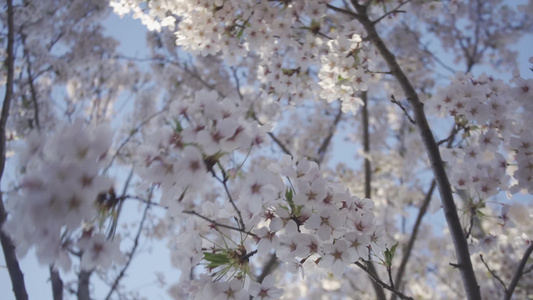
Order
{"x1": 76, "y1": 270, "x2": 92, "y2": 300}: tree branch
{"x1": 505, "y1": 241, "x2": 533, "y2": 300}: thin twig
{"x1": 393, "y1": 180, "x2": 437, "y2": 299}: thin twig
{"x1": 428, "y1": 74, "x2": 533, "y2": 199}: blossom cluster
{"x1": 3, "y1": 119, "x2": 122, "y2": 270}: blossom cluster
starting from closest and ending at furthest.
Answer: {"x1": 3, "y1": 119, "x2": 122, "y2": 270}: blossom cluster → {"x1": 505, "y1": 241, "x2": 533, "y2": 300}: thin twig → {"x1": 428, "y1": 74, "x2": 533, "y2": 199}: blossom cluster → {"x1": 76, "y1": 270, "x2": 92, "y2": 300}: tree branch → {"x1": 393, "y1": 180, "x2": 437, "y2": 299}: thin twig

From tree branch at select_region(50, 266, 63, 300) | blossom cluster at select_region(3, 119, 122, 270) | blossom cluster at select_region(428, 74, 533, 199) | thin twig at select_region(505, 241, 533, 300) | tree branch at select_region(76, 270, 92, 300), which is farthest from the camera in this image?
tree branch at select_region(76, 270, 92, 300)

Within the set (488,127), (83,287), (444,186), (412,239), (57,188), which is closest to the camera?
(57,188)

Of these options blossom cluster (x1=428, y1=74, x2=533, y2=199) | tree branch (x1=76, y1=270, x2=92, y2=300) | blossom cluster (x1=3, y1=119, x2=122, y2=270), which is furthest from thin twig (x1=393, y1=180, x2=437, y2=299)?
blossom cluster (x1=3, y1=119, x2=122, y2=270)

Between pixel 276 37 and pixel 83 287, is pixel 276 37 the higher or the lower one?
the higher one

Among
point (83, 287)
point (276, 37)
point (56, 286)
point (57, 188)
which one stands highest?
point (276, 37)

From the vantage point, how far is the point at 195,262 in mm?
1423

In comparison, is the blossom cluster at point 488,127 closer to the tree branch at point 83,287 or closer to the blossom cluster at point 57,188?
the blossom cluster at point 57,188

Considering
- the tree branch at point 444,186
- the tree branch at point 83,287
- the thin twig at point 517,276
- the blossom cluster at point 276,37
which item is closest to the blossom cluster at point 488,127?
the tree branch at point 444,186

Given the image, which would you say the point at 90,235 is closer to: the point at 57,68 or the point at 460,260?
the point at 460,260

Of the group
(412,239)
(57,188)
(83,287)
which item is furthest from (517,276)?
(83,287)

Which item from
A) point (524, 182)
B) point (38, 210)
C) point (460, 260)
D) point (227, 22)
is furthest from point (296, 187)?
point (227, 22)

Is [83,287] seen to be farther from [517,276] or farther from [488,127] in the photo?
[488,127]

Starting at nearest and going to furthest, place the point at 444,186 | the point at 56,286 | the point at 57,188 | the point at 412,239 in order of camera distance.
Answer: the point at 57,188 < the point at 444,186 < the point at 56,286 < the point at 412,239

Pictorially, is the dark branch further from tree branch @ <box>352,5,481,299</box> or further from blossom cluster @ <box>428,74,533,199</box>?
tree branch @ <box>352,5,481,299</box>
